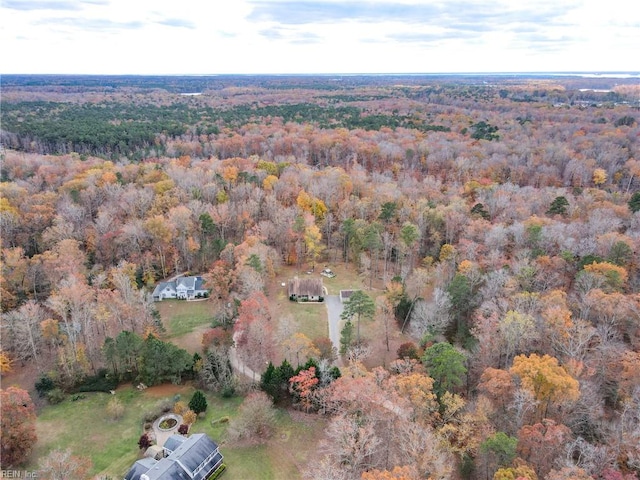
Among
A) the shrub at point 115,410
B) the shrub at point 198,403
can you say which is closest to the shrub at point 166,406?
the shrub at point 198,403

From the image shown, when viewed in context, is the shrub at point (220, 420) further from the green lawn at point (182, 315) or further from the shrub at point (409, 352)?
the shrub at point (409, 352)

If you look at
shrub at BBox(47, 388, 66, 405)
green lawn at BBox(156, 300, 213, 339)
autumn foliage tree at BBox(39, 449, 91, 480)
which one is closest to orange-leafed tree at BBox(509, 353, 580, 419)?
autumn foliage tree at BBox(39, 449, 91, 480)

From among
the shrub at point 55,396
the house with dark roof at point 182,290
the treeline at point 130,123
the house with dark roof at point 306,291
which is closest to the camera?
the shrub at point 55,396

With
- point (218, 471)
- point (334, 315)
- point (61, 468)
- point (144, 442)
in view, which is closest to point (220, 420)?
point (218, 471)

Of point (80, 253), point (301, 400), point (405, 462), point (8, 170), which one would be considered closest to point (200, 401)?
point (301, 400)

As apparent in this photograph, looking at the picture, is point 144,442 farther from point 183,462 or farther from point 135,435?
point 183,462
